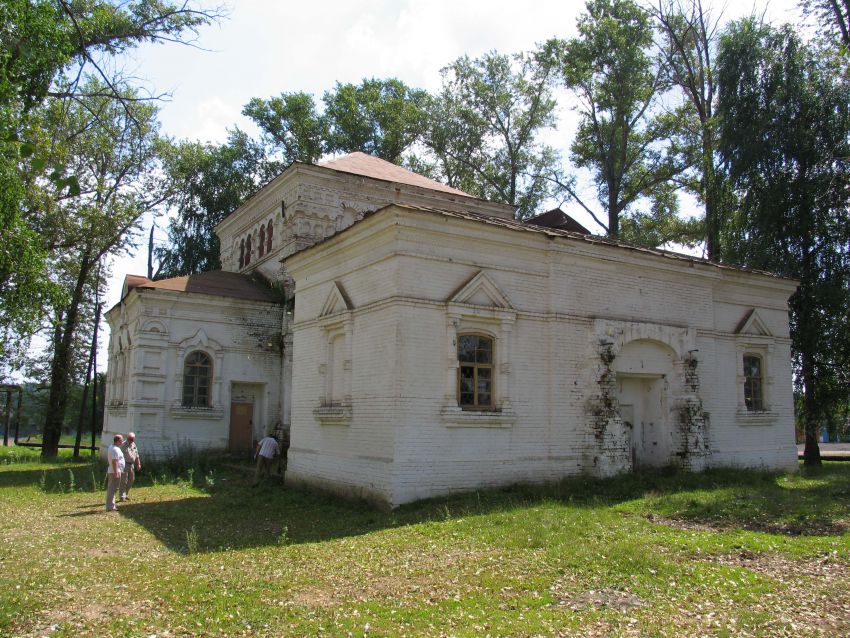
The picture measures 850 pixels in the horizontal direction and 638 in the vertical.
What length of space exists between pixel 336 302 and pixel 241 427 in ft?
30.0

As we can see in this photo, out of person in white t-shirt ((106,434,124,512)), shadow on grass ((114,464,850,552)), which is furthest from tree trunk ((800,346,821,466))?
person in white t-shirt ((106,434,124,512))

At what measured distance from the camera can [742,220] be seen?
24156mm

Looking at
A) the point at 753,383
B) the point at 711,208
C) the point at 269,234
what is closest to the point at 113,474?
the point at 269,234

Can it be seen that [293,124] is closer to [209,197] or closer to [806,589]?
[209,197]

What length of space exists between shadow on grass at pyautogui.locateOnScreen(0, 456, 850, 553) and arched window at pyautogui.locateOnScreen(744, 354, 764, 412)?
2.58m

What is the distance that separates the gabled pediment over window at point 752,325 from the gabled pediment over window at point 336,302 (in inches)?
413

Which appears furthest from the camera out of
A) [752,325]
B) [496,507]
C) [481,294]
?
[752,325]

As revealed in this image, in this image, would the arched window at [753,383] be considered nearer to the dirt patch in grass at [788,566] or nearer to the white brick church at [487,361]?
the white brick church at [487,361]

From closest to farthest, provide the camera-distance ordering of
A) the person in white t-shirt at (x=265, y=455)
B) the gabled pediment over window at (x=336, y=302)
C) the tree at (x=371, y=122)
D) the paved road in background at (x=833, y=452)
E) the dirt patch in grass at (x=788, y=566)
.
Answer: the dirt patch in grass at (x=788, y=566) → the gabled pediment over window at (x=336, y=302) → the person in white t-shirt at (x=265, y=455) → the paved road in background at (x=833, y=452) → the tree at (x=371, y=122)

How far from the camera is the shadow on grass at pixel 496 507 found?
1088cm

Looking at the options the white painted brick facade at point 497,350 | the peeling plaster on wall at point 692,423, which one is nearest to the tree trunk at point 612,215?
the white painted brick facade at point 497,350

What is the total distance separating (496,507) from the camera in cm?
1191

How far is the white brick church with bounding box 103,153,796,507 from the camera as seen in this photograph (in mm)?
13039

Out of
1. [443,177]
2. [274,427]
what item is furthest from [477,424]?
[443,177]
